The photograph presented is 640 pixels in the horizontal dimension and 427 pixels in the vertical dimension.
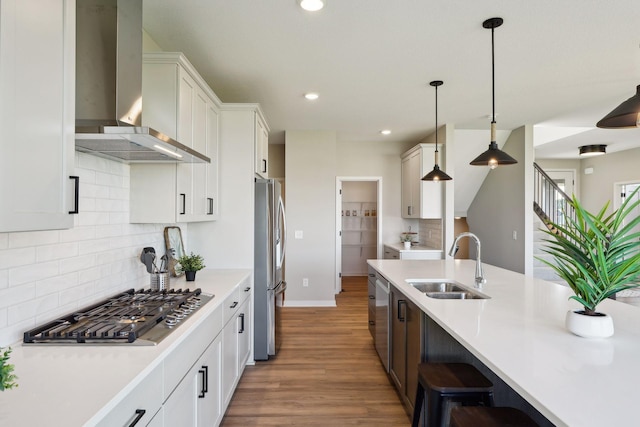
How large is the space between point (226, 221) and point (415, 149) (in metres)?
3.35

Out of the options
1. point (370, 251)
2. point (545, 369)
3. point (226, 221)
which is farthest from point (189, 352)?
point (370, 251)

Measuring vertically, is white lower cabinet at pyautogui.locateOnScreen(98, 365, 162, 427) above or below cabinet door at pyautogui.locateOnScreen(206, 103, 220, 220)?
below

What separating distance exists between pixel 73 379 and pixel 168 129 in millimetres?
1565

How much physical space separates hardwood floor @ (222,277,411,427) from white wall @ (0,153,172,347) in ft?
3.95

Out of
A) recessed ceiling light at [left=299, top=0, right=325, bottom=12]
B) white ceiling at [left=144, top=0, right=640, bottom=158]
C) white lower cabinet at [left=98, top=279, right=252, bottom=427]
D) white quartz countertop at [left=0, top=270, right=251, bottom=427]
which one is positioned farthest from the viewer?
white ceiling at [left=144, top=0, right=640, bottom=158]

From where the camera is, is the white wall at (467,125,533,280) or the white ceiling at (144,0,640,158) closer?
the white ceiling at (144,0,640,158)

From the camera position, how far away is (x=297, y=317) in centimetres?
464

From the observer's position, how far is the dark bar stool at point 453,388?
160cm

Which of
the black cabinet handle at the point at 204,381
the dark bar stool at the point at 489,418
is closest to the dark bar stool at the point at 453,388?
the dark bar stool at the point at 489,418

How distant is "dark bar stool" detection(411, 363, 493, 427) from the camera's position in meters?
1.60

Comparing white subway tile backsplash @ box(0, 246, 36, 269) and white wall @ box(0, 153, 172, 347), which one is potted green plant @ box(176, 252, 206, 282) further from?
white subway tile backsplash @ box(0, 246, 36, 269)

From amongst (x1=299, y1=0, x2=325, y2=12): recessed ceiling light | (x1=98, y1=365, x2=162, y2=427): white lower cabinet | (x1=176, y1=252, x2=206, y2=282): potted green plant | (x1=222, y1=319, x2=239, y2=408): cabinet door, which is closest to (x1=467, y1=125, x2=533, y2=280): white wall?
(x1=299, y1=0, x2=325, y2=12): recessed ceiling light

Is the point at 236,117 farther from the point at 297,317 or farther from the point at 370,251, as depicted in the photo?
the point at 370,251

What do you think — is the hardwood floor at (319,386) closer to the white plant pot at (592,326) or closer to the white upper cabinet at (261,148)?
the white plant pot at (592,326)
